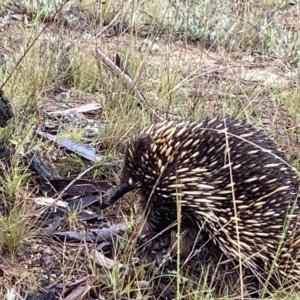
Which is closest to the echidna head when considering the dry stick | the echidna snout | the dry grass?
the echidna snout

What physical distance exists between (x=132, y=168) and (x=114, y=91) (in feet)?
3.09

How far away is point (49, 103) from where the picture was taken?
11.6 feet

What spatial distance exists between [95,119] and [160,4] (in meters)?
1.77

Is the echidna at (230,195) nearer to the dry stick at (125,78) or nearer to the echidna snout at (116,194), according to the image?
the echidna snout at (116,194)

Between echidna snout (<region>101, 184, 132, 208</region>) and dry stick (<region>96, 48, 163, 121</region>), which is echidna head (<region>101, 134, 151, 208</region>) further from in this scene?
dry stick (<region>96, 48, 163, 121</region>)

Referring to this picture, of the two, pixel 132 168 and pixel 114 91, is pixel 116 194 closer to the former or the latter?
pixel 132 168

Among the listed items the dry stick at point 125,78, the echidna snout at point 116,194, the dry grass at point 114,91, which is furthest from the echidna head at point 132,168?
the dry stick at point 125,78

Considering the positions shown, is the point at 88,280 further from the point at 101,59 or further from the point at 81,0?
the point at 81,0

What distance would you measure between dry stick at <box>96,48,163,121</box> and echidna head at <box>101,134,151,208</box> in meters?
0.68

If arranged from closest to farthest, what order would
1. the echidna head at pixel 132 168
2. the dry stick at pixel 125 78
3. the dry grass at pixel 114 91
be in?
the dry grass at pixel 114 91 < the echidna head at pixel 132 168 < the dry stick at pixel 125 78

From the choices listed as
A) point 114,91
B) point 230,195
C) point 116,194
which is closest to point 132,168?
point 116,194

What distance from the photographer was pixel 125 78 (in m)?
3.43

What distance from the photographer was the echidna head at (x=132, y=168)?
2.53m

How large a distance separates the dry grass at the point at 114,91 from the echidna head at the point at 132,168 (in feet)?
0.54
